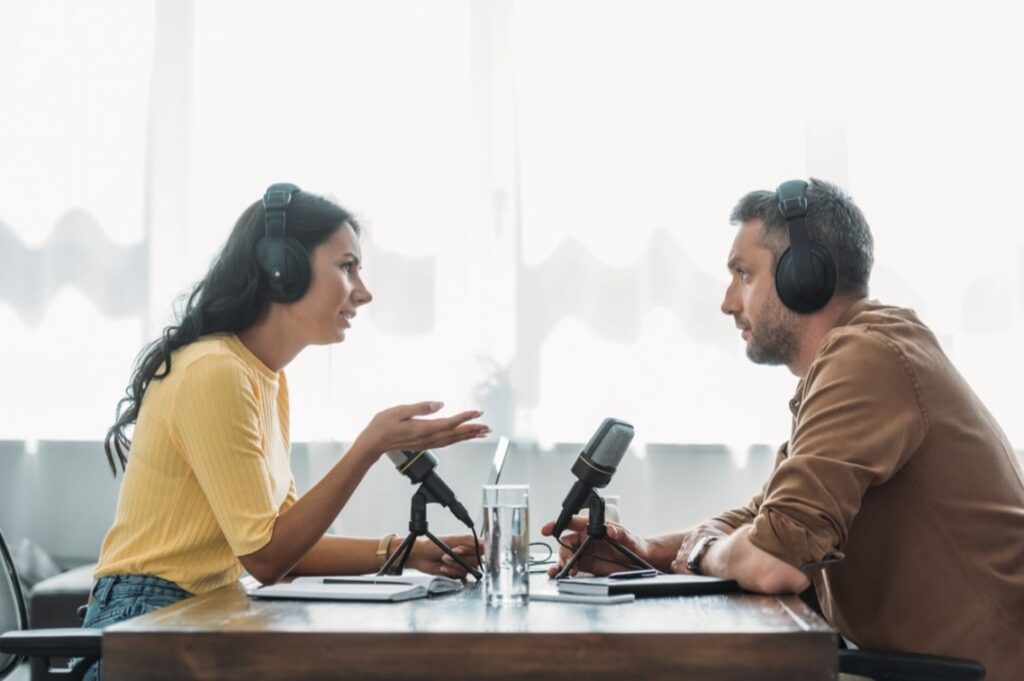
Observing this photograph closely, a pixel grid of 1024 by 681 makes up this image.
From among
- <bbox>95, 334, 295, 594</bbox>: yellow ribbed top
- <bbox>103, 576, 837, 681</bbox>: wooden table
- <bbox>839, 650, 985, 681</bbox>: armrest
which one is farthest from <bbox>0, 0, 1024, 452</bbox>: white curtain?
<bbox>103, 576, 837, 681</bbox>: wooden table

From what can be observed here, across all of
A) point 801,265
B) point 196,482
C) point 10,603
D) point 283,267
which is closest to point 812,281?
point 801,265

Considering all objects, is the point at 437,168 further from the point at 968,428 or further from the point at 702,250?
the point at 968,428

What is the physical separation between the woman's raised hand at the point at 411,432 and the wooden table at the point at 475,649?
47 cm

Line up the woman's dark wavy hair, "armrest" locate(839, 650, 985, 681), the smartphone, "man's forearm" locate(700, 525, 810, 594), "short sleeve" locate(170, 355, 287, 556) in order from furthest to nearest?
1. the woman's dark wavy hair
2. "short sleeve" locate(170, 355, 287, 556)
3. the smartphone
4. "man's forearm" locate(700, 525, 810, 594)
5. "armrest" locate(839, 650, 985, 681)

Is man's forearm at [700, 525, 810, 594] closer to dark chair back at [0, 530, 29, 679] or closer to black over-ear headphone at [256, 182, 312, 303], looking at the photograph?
black over-ear headphone at [256, 182, 312, 303]

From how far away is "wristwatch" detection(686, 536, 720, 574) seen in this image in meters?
1.64

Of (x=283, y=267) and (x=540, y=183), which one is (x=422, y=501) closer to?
(x=283, y=267)

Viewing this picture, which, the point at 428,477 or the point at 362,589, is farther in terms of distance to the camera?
the point at 428,477

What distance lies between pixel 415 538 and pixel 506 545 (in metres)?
0.28

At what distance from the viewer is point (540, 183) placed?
282 centimetres

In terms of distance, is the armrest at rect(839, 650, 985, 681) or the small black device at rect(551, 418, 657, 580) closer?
the armrest at rect(839, 650, 985, 681)

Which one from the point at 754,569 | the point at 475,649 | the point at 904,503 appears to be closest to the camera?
the point at 475,649

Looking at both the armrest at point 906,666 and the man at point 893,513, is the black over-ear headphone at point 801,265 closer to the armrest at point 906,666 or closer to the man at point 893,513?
the man at point 893,513

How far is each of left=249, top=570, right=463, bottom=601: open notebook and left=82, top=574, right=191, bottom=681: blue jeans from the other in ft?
0.91
